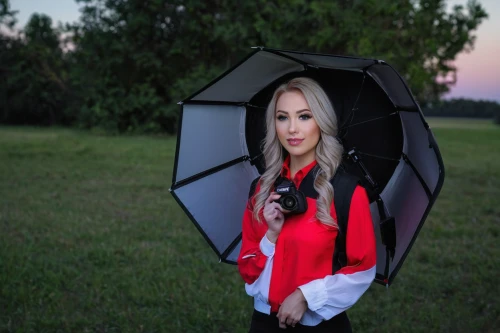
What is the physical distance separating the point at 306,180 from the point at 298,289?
43cm

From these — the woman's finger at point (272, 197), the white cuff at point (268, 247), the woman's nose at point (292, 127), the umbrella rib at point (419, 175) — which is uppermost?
the woman's nose at point (292, 127)

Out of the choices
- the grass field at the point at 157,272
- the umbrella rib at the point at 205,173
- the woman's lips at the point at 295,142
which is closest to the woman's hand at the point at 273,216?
the woman's lips at the point at 295,142

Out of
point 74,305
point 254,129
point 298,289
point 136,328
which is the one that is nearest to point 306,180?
point 298,289

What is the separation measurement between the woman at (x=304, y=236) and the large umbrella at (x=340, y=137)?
0.79 feet

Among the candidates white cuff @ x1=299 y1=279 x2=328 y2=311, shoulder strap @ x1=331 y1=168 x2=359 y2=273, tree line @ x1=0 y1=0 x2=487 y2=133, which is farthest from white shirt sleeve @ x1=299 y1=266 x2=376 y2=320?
tree line @ x1=0 y1=0 x2=487 y2=133

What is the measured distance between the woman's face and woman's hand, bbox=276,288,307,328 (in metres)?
0.55

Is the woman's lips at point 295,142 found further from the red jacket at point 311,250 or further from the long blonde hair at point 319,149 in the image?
the red jacket at point 311,250

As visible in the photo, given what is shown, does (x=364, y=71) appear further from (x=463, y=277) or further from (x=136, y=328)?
(x=463, y=277)

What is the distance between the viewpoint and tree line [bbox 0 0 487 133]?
28.3 meters

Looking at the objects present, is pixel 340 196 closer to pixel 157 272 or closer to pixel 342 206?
pixel 342 206

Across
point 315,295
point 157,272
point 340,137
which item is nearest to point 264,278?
point 315,295

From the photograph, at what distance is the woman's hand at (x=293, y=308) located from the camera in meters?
2.09

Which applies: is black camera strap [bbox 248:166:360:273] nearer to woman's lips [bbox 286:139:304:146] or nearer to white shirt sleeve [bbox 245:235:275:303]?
woman's lips [bbox 286:139:304:146]

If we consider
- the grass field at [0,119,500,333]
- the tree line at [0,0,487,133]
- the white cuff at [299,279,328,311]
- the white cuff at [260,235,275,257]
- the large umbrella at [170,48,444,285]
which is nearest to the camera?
the white cuff at [299,279,328,311]
